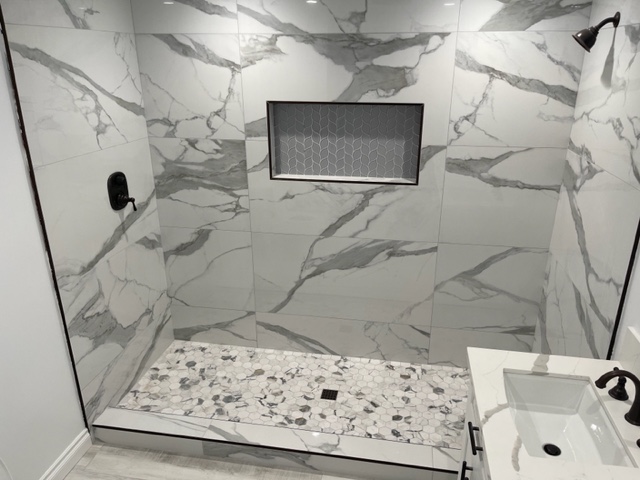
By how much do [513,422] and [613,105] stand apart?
129cm

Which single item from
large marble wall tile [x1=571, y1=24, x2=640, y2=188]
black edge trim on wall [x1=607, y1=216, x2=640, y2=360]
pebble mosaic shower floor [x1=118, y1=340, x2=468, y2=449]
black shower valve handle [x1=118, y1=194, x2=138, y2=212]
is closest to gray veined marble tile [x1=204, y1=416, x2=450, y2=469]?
pebble mosaic shower floor [x1=118, y1=340, x2=468, y2=449]

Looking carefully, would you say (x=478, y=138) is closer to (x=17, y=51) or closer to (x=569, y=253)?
(x=569, y=253)

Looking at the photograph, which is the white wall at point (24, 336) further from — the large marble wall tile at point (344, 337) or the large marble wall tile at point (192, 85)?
the large marble wall tile at point (344, 337)

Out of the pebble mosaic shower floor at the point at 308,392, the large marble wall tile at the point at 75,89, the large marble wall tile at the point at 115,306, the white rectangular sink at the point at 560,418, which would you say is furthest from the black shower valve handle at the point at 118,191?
the white rectangular sink at the point at 560,418

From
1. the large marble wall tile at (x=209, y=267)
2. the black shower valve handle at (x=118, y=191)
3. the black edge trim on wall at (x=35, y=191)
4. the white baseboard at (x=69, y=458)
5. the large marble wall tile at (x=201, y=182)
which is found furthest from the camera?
the large marble wall tile at (x=209, y=267)

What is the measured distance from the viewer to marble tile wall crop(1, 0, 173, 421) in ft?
6.37

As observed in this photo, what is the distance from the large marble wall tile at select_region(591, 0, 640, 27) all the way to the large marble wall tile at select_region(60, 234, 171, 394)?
249 cm

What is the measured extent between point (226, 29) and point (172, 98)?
481mm

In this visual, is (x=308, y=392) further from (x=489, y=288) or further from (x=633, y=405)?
(x=633, y=405)

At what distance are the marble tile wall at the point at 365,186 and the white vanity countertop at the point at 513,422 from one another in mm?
972

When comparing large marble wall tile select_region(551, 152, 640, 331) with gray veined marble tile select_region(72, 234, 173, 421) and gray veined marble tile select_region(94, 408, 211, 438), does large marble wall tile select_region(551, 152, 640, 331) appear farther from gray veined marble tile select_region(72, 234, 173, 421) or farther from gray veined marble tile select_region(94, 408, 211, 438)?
gray veined marble tile select_region(72, 234, 173, 421)

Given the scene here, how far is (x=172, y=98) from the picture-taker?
2.63 m

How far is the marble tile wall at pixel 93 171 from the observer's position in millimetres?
1941

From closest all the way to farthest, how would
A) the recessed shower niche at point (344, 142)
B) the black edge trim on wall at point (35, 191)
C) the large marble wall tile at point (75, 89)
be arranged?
the black edge trim on wall at point (35, 191) → the large marble wall tile at point (75, 89) → the recessed shower niche at point (344, 142)
